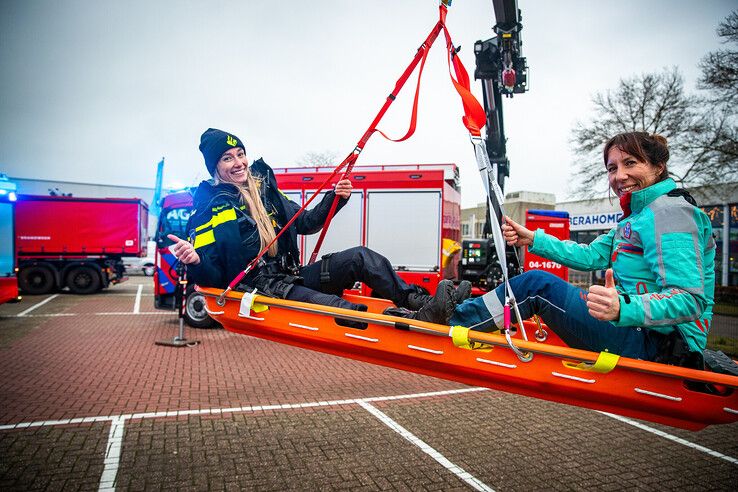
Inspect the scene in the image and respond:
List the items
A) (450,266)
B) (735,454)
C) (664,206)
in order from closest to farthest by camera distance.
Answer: (664,206)
(735,454)
(450,266)

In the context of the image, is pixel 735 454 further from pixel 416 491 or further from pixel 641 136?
pixel 641 136

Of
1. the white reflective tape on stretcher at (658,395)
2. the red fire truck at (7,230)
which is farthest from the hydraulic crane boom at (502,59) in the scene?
the red fire truck at (7,230)

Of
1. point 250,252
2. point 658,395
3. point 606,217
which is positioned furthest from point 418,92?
point 606,217

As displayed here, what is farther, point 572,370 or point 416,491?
point 416,491

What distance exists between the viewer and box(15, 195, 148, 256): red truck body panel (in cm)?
1492

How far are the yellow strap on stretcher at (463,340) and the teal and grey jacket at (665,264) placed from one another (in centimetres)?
70

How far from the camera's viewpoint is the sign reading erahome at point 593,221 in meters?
23.1

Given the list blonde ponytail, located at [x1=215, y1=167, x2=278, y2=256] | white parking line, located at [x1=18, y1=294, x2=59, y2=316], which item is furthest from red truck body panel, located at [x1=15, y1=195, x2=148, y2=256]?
blonde ponytail, located at [x1=215, y1=167, x2=278, y2=256]

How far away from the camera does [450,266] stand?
29.7ft

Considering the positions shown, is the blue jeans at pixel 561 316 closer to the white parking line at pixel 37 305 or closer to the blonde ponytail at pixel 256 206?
the blonde ponytail at pixel 256 206

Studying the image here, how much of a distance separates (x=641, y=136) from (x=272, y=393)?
14.5 feet

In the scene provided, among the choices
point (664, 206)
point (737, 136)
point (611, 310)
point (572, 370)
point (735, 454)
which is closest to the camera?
point (611, 310)

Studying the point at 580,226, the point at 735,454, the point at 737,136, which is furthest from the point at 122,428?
the point at 580,226

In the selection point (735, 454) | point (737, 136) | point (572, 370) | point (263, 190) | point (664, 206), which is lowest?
point (735, 454)
